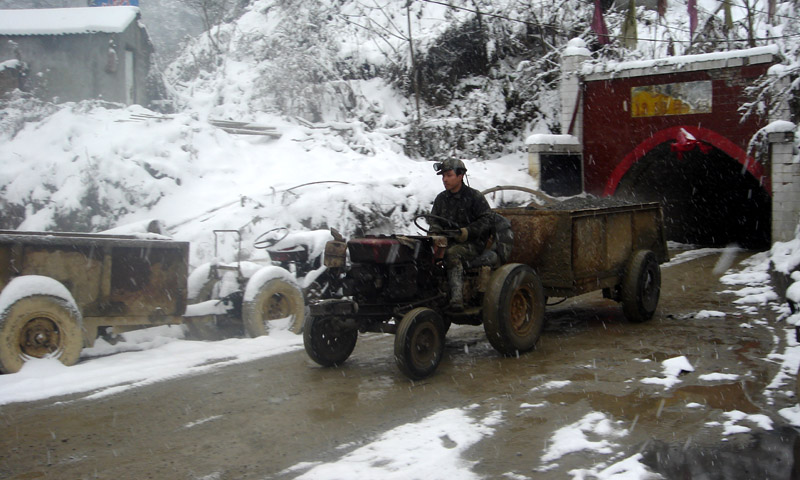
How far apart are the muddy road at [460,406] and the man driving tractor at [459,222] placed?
914 mm

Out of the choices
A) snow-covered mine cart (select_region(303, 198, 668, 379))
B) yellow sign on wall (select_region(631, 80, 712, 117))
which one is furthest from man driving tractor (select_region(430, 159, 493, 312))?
yellow sign on wall (select_region(631, 80, 712, 117))

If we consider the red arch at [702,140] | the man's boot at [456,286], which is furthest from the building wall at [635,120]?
the man's boot at [456,286]

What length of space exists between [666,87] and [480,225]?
1410 cm

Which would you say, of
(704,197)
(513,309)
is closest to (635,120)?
(704,197)

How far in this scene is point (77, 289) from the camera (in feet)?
22.4

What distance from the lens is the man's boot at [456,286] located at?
6586 mm

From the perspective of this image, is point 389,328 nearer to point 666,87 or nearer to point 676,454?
point 676,454

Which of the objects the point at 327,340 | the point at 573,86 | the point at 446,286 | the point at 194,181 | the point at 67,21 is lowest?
the point at 327,340

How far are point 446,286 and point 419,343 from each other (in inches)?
32.8

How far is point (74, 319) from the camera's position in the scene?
6.55m

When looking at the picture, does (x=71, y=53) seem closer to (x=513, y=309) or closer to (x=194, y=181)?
(x=194, y=181)

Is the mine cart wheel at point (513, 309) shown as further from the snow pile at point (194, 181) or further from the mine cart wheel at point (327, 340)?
the snow pile at point (194, 181)

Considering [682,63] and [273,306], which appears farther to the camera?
[682,63]

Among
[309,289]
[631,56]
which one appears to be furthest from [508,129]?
[309,289]
